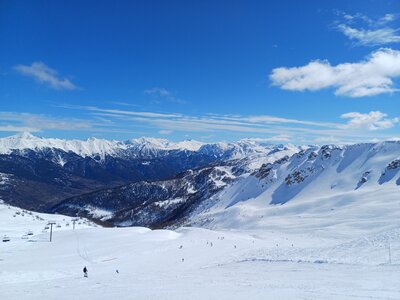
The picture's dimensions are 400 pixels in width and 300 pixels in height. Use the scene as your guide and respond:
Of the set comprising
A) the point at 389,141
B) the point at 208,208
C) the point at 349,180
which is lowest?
the point at 208,208

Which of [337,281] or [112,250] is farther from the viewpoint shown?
[112,250]

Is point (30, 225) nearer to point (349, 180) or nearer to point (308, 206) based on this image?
point (308, 206)

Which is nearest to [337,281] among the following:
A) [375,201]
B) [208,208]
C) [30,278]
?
[30,278]

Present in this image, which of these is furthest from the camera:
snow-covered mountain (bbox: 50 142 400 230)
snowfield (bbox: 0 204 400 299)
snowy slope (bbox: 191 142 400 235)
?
snow-covered mountain (bbox: 50 142 400 230)

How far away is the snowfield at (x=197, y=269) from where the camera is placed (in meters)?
23.8

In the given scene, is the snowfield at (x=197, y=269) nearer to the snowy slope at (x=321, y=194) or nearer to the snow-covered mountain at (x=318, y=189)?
the snowy slope at (x=321, y=194)

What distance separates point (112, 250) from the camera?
51750 mm

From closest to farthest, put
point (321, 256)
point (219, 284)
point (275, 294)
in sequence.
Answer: point (275, 294), point (219, 284), point (321, 256)

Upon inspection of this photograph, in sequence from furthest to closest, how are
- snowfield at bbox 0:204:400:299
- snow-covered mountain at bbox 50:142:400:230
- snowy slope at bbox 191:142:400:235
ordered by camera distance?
snow-covered mountain at bbox 50:142:400:230, snowy slope at bbox 191:142:400:235, snowfield at bbox 0:204:400:299

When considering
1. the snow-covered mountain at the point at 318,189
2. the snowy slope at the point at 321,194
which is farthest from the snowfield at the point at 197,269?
the snow-covered mountain at the point at 318,189

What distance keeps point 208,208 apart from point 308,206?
74.7 metres

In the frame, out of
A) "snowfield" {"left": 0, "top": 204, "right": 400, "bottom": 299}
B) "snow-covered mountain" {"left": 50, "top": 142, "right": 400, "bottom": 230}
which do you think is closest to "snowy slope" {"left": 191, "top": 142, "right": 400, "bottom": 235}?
"snow-covered mountain" {"left": 50, "top": 142, "right": 400, "bottom": 230}

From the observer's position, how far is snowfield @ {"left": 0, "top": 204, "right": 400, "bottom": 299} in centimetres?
2375

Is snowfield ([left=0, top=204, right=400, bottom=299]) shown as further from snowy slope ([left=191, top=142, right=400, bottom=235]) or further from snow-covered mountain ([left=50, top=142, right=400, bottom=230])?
snow-covered mountain ([left=50, top=142, right=400, bottom=230])
